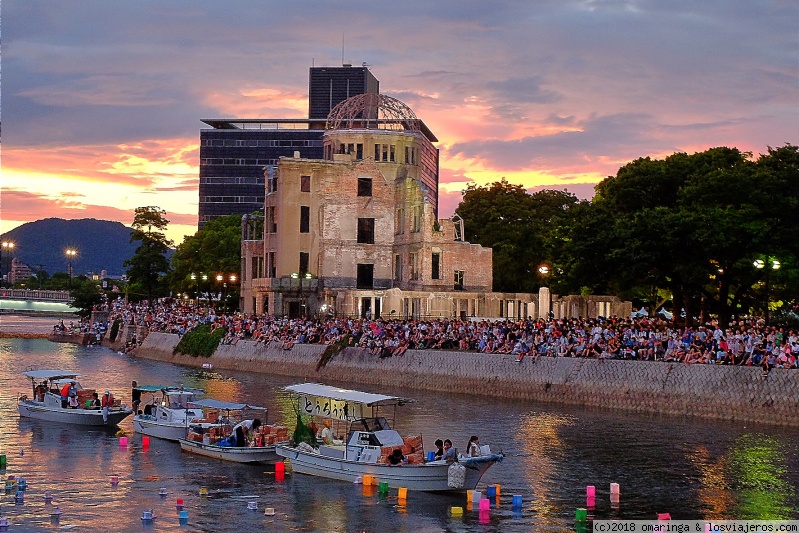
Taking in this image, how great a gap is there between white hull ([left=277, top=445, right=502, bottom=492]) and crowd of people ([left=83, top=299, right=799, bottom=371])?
756 inches

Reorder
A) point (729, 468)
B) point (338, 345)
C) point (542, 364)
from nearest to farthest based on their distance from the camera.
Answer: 1. point (729, 468)
2. point (542, 364)
3. point (338, 345)

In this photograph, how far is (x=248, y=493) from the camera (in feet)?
115

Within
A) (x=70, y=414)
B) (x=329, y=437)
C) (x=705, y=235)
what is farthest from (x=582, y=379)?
(x=70, y=414)

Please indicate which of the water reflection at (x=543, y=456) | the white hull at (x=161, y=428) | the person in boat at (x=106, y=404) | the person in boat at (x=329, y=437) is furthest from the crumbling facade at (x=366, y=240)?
the person in boat at (x=329, y=437)

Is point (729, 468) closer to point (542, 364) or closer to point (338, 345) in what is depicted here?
point (542, 364)

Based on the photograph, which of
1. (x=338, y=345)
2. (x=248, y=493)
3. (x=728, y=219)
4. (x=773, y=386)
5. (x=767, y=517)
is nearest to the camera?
(x=767, y=517)

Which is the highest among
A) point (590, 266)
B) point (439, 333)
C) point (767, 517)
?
point (590, 266)

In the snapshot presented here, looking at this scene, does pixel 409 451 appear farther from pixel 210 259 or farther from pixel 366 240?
pixel 210 259

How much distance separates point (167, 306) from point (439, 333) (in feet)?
186

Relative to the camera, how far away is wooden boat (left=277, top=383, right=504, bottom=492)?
34.0m

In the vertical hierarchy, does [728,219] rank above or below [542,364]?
above

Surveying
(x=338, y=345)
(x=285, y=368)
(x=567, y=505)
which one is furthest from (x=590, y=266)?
(x=567, y=505)

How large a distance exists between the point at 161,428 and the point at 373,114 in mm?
64698

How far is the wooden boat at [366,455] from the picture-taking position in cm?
3403
